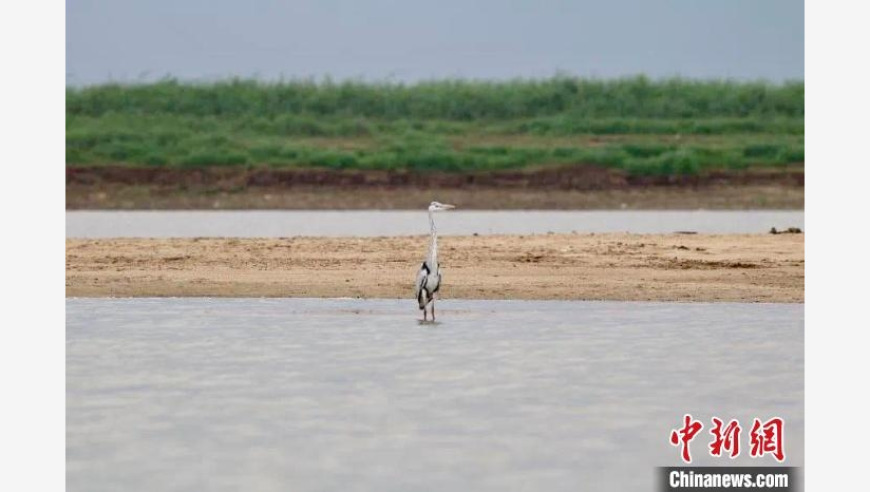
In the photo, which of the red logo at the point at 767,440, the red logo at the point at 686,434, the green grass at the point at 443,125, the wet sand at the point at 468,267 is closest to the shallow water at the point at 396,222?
the wet sand at the point at 468,267

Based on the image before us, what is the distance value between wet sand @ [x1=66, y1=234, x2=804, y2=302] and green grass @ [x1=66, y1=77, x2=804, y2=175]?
33.1 ft

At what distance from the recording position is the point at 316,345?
1266 centimetres

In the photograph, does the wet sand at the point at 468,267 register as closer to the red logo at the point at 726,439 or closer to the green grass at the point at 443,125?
the red logo at the point at 726,439

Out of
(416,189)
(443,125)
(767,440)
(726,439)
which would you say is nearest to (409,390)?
(726,439)

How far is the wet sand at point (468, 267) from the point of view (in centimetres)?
1600

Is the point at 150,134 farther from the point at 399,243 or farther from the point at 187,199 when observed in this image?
the point at 399,243

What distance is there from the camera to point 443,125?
109 ft

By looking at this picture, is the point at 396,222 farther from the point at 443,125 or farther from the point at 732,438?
the point at 732,438

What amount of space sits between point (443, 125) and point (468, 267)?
52.5ft

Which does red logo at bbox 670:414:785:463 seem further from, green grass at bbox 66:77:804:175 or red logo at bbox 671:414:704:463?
green grass at bbox 66:77:804:175

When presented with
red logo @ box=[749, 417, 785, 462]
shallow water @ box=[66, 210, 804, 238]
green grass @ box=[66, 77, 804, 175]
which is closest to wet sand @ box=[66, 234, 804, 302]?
shallow water @ box=[66, 210, 804, 238]

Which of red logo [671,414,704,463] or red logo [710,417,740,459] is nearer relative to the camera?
red logo [671,414,704,463]

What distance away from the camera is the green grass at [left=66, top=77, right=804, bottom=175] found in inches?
1184
